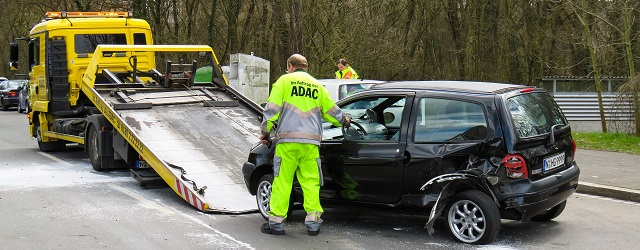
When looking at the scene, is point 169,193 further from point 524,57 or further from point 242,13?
point 242,13

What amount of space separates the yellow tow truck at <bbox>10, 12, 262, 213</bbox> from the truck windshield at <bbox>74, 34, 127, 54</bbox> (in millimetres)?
18

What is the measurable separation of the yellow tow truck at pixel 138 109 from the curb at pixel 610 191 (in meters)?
4.45

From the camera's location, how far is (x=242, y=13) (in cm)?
3522

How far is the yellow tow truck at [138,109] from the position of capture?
957cm

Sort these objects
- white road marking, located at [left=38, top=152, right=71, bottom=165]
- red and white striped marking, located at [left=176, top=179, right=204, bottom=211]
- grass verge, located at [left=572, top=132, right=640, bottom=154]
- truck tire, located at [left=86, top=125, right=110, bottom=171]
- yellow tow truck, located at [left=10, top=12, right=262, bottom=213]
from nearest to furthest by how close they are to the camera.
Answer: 1. red and white striped marking, located at [left=176, top=179, right=204, bottom=211]
2. yellow tow truck, located at [left=10, top=12, right=262, bottom=213]
3. truck tire, located at [left=86, top=125, right=110, bottom=171]
4. white road marking, located at [left=38, top=152, right=71, bottom=165]
5. grass verge, located at [left=572, top=132, right=640, bottom=154]

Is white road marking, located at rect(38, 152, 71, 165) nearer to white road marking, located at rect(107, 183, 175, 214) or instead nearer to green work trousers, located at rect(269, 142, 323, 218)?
white road marking, located at rect(107, 183, 175, 214)

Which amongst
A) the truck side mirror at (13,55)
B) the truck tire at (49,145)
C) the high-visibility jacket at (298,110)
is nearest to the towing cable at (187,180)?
the high-visibility jacket at (298,110)

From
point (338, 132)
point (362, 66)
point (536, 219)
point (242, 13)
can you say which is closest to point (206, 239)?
point (338, 132)

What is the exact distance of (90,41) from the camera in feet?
48.1

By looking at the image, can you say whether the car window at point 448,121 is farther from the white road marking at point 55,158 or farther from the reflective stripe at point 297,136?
the white road marking at point 55,158

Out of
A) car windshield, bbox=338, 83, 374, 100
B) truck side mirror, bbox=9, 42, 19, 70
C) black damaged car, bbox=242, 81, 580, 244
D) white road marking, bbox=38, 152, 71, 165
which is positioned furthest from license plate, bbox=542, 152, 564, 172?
A: truck side mirror, bbox=9, 42, 19, 70

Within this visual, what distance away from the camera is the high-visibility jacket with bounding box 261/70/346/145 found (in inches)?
292

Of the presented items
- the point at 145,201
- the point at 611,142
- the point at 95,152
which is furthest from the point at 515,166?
the point at 611,142

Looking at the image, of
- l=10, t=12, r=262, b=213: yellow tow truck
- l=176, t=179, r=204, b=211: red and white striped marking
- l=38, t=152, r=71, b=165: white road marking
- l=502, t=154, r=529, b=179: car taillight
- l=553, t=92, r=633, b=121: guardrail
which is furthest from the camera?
l=553, t=92, r=633, b=121: guardrail
